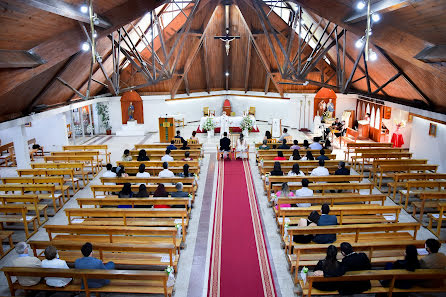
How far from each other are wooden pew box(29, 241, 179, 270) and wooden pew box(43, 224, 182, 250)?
0.93 feet

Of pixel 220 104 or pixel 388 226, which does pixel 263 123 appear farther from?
pixel 388 226

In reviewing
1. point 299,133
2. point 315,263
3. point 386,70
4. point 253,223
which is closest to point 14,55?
point 253,223

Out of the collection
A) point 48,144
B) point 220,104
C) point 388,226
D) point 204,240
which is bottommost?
point 204,240

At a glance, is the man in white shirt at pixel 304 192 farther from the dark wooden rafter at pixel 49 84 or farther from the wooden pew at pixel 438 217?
the dark wooden rafter at pixel 49 84

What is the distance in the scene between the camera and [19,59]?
7.03 meters

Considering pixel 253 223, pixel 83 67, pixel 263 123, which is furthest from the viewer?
pixel 263 123

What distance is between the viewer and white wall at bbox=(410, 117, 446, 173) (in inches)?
473

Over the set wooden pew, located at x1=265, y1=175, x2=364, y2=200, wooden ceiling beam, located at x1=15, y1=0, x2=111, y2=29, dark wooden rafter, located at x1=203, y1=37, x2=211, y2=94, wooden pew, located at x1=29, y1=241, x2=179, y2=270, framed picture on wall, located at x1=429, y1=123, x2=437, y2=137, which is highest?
dark wooden rafter, located at x1=203, y1=37, x2=211, y2=94

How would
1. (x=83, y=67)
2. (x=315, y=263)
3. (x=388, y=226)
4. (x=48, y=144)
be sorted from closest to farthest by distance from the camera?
1. (x=315, y=263)
2. (x=388, y=226)
3. (x=83, y=67)
4. (x=48, y=144)

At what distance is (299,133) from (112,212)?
14.5 meters

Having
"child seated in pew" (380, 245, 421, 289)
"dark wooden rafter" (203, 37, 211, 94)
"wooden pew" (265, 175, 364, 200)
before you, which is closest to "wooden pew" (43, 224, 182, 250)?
"wooden pew" (265, 175, 364, 200)

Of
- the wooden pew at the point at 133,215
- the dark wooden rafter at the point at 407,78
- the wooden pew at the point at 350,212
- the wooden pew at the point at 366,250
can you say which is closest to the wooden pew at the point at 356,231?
the wooden pew at the point at 366,250

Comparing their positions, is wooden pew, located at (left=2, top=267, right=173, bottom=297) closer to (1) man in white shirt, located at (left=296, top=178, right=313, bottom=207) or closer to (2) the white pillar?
(1) man in white shirt, located at (left=296, top=178, right=313, bottom=207)

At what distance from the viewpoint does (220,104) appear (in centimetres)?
2405
